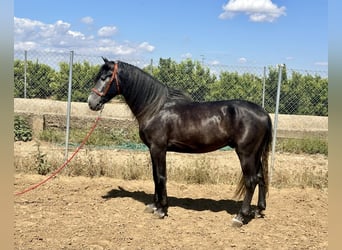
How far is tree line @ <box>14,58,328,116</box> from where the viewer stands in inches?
458

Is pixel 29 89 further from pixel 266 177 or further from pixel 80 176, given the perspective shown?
pixel 266 177

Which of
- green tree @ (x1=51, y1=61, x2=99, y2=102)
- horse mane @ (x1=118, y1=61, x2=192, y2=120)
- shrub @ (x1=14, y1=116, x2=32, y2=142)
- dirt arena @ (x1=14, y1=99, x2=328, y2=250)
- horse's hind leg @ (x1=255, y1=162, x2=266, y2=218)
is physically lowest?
dirt arena @ (x1=14, y1=99, x2=328, y2=250)

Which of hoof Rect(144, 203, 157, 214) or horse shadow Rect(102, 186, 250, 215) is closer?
hoof Rect(144, 203, 157, 214)

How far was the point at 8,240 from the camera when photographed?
4.66 feet

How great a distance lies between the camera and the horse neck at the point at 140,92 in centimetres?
481

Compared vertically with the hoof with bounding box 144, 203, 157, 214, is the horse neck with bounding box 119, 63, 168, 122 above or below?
above

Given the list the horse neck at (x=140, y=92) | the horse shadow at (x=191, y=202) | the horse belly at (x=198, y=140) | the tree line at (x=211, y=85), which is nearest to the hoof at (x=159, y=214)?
the horse shadow at (x=191, y=202)

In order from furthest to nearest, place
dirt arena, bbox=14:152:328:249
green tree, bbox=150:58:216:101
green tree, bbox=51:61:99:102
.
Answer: green tree, bbox=51:61:99:102
green tree, bbox=150:58:216:101
dirt arena, bbox=14:152:328:249

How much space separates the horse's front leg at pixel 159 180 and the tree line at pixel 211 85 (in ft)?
19.8

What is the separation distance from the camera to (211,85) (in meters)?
12.1

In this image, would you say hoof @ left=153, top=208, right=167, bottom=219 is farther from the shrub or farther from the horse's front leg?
the shrub

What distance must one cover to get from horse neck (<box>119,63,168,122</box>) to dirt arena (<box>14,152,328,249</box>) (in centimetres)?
153

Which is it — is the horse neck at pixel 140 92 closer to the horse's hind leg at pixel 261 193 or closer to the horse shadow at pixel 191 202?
the horse shadow at pixel 191 202

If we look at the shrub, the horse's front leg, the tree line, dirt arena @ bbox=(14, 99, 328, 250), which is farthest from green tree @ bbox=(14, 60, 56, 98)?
the horse's front leg
